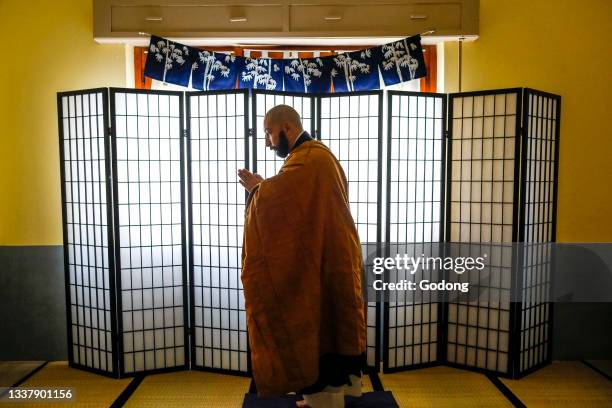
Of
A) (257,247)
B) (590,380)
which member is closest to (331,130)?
(257,247)

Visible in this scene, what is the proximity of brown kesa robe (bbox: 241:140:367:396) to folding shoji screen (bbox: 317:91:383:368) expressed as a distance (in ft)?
3.96

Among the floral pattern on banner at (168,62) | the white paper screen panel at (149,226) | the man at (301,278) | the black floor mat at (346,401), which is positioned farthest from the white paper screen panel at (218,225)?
the man at (301,278)

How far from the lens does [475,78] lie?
168 inches

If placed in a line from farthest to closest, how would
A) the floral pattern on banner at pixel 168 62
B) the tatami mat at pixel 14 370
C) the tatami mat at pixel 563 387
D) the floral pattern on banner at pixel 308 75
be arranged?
the floral pattern on banner at pixel 308 75, the floral pattern on banner at pixel 168 62, the tatami mat at pixel 14 370, the tatami mat at pixel 563 387

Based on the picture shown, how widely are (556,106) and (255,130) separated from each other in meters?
2.69

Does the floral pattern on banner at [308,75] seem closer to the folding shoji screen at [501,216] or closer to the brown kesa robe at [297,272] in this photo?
the folding shoji screen at [501,216]

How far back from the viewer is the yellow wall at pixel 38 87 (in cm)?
423

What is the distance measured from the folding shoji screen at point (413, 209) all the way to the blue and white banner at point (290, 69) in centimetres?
42

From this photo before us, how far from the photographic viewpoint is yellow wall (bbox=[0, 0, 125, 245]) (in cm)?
423

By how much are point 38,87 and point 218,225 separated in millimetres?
2228

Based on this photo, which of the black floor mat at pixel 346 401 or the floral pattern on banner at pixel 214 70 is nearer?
the black floor mat at pixel 346 401

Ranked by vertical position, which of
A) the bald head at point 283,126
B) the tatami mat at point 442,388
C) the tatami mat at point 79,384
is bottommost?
the tatami mat at point 79,384

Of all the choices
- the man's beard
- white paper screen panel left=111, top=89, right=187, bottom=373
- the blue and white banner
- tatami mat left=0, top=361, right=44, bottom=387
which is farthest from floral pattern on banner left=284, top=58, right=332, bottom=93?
tatami mat left=0, top=361, right=44, bottom=387

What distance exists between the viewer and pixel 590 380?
151 inches
